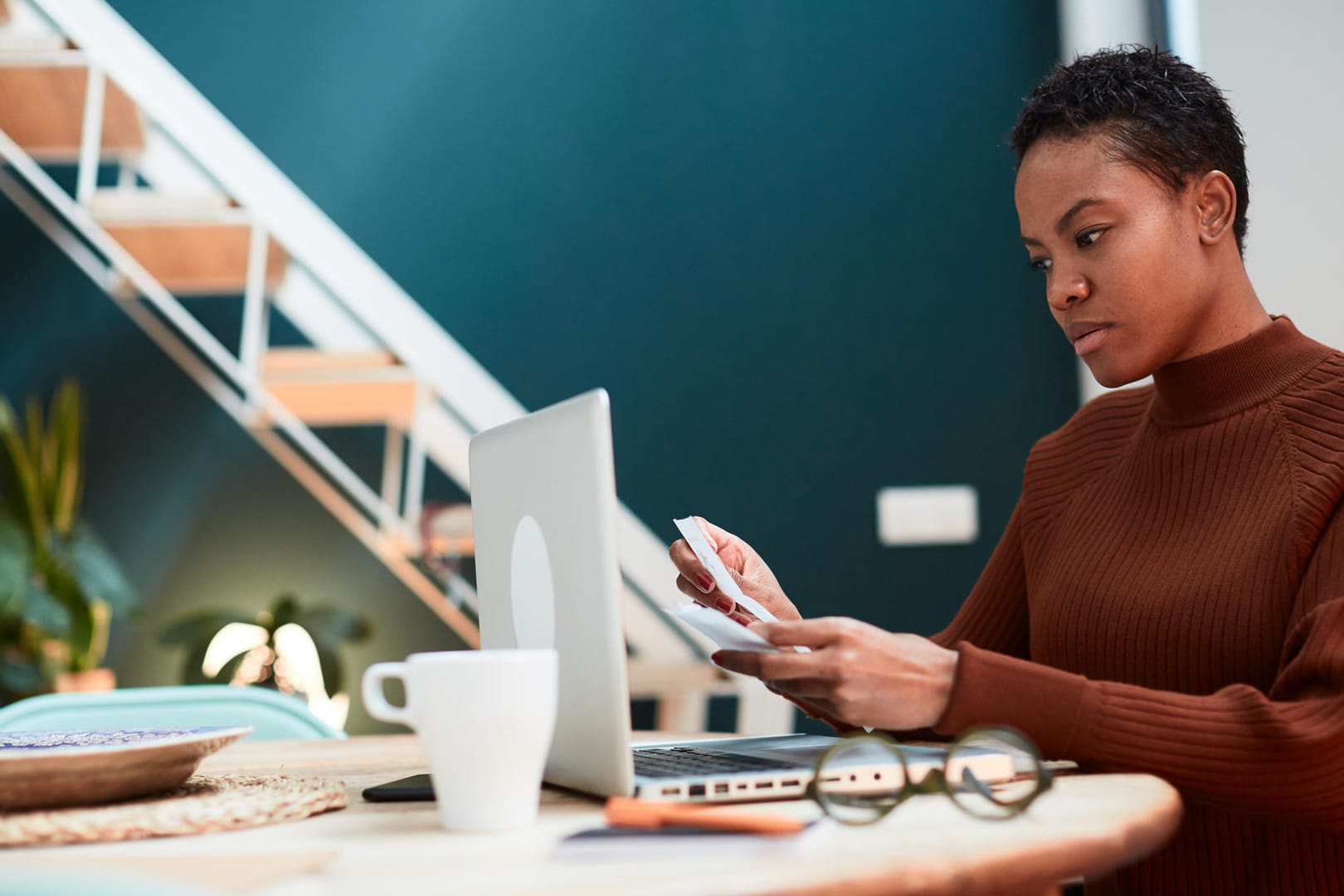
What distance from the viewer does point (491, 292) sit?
10.9 ft

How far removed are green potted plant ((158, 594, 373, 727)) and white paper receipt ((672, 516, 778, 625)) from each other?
7.05 feet

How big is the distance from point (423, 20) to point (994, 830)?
10.4ft

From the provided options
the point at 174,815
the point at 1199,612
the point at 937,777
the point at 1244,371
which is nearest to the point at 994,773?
the point at 937,777

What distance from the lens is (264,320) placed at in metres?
3.38

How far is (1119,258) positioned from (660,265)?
2.19 meters

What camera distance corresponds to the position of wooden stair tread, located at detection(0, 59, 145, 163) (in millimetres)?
3127

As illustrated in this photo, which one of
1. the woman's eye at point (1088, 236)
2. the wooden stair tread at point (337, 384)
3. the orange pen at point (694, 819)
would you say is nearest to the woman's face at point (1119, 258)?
the woman's eye at point (1088, 236)

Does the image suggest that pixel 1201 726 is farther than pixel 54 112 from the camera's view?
No

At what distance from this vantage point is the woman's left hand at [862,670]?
2.82ft

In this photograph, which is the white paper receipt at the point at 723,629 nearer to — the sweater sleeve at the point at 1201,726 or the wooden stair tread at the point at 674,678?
the sweater sleeve at the point at 1201,726

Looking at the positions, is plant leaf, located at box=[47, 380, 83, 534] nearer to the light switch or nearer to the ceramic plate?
the light switch

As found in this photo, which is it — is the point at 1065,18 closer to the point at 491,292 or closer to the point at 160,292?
the point at 491,292

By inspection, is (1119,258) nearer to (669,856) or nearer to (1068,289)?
(1068,289)

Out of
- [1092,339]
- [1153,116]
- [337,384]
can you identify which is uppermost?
[337,384]
